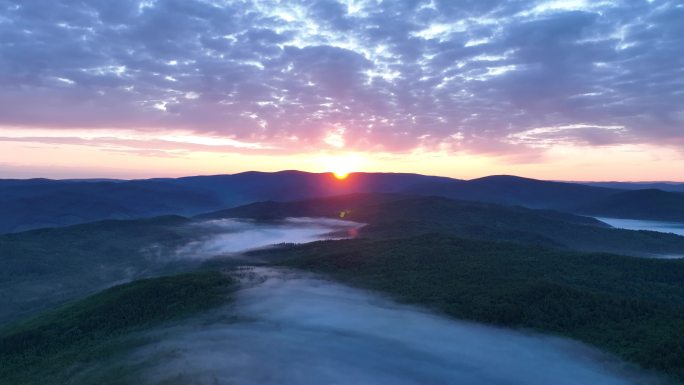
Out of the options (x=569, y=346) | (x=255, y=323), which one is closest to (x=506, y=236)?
(x=569, y=346)

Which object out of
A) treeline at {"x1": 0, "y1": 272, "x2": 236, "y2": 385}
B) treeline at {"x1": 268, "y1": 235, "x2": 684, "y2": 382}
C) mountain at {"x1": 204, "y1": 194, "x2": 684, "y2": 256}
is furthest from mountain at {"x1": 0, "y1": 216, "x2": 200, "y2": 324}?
mountain at {"x1": 204, "y1": 194, "x2": 684, "y2": 256}

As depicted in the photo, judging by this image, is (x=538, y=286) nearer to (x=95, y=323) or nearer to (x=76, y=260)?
(x=95, y=323)

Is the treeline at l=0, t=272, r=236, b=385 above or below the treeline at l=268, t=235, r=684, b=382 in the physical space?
below

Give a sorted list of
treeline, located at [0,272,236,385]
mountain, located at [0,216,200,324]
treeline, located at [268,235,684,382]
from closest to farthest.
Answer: treeline, located at [0,272,236,385] → treeline, located at [268,235,684,382] → mountain, located at [0,216,200,324]

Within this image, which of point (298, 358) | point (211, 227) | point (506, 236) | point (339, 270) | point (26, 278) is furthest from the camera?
point (211, 227)

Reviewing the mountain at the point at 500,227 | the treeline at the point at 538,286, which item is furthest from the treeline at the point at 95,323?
the mountain at the point at 500,227

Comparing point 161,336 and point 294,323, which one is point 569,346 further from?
point 161,336

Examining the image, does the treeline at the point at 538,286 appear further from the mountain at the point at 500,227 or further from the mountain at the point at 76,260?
the mountain at the point at 76,260

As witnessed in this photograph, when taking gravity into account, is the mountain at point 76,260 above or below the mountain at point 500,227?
below

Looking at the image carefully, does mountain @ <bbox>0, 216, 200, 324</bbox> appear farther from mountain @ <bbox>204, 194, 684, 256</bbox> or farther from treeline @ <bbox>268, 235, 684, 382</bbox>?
mountain @ <bbox>204, 194, 684, 256</bbox>
